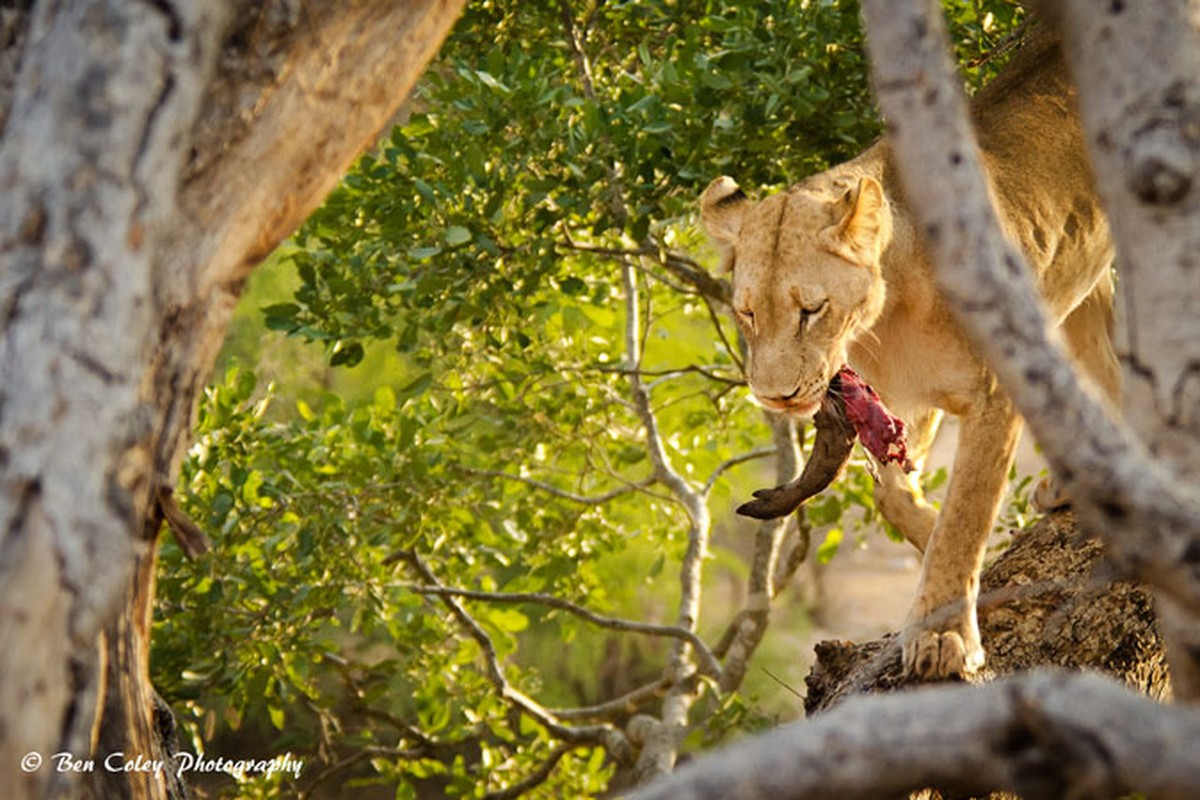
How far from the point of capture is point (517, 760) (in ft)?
20.6

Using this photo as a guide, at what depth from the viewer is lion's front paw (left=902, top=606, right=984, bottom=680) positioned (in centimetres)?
328

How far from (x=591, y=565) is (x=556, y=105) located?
9.98 feet

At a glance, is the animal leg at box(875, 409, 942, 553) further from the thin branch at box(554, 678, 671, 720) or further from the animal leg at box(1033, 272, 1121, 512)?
the thin branch at box(554, 678, 671, 720)

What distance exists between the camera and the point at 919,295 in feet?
12.4

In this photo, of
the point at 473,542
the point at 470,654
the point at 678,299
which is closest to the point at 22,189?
the point at 473,542

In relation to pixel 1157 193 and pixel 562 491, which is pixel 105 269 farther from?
pixel 562 491

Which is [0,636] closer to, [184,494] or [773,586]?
[184,494]

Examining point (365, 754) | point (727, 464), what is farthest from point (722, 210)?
point (365, 754)

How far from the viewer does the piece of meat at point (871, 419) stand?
3.84 metres

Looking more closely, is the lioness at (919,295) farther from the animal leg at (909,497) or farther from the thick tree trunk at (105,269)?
the thick tree trunk at (105,269)

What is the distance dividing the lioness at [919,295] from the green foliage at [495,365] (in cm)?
29

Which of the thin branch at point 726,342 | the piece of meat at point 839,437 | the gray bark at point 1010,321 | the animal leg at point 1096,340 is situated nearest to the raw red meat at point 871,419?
the piece of meat at point 839,437

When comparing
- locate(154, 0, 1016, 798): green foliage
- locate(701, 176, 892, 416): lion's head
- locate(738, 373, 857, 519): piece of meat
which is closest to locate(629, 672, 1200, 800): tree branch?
locate(701, 176, 892, 416): lion's head

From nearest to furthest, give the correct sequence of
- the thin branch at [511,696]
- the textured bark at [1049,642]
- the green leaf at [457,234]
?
the textured bark at [1049,642] → the green leaf at [457,234] → the thin branch at [511,696]
